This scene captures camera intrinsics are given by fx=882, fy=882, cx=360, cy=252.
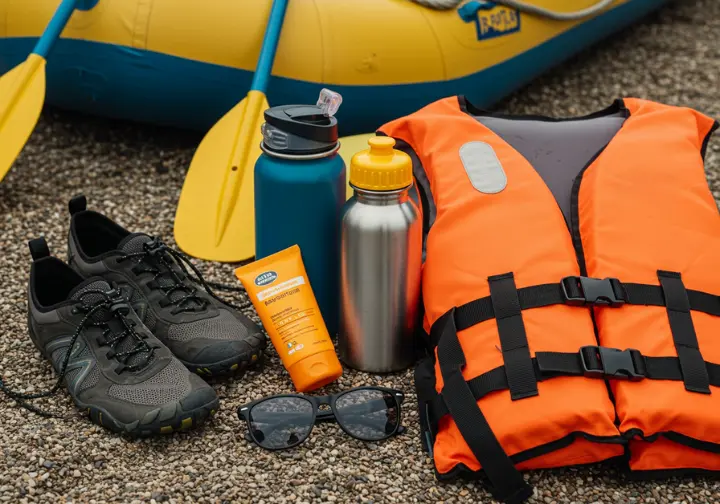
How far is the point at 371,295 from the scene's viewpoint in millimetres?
2031

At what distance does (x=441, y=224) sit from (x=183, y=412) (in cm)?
71

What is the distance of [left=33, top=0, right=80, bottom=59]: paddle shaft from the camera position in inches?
114

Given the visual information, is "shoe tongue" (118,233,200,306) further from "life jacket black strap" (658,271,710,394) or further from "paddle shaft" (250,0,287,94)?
"life jacket black strap" (658,271,710,394)

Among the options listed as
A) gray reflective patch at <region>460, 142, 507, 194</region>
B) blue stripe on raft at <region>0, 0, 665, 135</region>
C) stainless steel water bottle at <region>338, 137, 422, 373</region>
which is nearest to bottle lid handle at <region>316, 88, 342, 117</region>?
stainless steel water bottle at <region>338, 137, 422, 373</region>

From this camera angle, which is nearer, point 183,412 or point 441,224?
point 183,412

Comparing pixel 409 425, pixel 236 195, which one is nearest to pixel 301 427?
pixel 409 425

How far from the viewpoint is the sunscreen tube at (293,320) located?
2.02m

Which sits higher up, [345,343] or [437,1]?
[437,1]

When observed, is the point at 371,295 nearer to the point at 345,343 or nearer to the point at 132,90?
the point at 345,343

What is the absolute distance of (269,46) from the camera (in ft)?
9.37

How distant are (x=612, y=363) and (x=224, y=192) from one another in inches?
55.1

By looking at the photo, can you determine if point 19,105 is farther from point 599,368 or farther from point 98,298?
point 599,368

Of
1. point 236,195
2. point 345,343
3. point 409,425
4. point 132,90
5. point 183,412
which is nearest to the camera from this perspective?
point 183,412

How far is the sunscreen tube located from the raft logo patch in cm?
154
